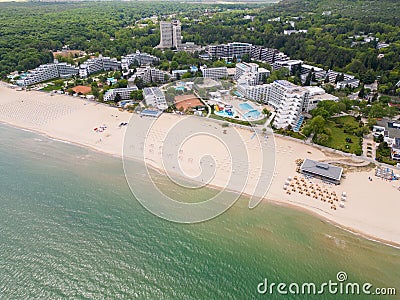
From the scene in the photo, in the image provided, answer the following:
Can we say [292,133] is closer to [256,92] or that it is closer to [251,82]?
[256,92]

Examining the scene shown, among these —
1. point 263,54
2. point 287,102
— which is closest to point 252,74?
point 287,102

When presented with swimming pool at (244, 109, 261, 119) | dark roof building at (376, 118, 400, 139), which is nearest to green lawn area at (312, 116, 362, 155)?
dark roof building at (376, 118, 400, 139)

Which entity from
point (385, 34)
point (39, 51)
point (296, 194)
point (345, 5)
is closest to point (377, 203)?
point (296, 194)

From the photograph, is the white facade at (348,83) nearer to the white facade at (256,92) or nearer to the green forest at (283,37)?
the green forest at (283,37)

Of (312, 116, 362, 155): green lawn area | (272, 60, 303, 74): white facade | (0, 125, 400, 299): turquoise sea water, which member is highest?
(272, 60, 303, 74): white facade

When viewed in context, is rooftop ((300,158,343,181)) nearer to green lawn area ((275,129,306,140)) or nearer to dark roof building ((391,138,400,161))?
green lawn area ((275,129,306,140))
